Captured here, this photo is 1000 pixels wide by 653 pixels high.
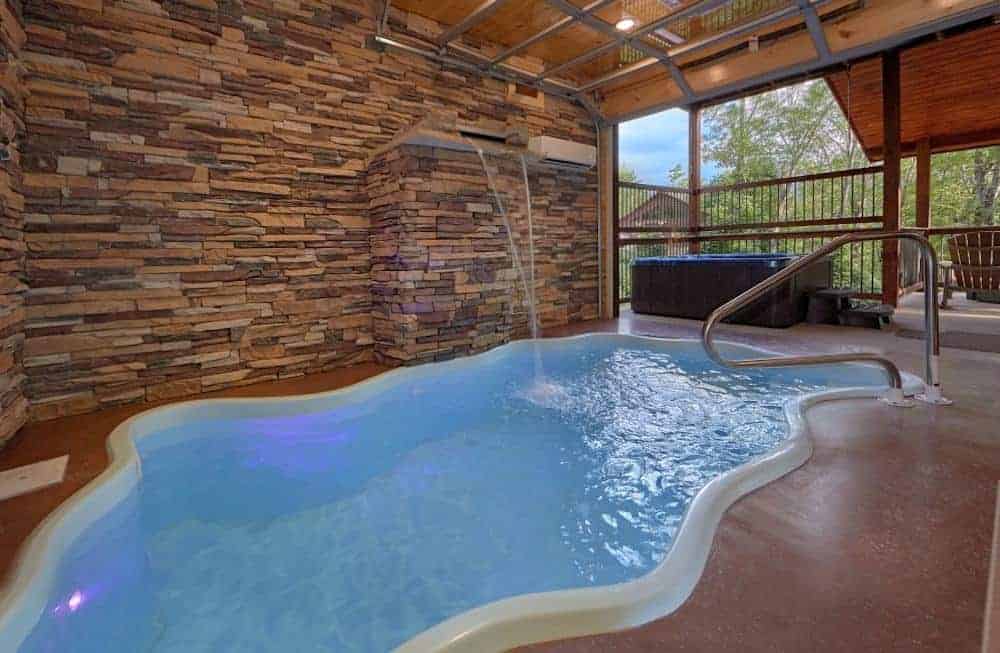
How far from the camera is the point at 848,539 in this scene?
4.45ft

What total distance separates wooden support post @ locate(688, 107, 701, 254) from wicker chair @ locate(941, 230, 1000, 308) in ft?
9.65

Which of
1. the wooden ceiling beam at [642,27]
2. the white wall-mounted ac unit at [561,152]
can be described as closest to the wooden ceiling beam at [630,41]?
the wooden ceiling beam at [642,27]

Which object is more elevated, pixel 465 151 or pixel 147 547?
pixel 465 151

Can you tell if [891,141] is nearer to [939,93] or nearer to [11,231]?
[939,93]

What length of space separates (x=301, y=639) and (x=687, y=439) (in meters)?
1.99

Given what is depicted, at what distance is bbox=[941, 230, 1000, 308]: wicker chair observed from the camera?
500 centimetres

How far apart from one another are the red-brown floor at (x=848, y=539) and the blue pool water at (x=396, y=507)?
1.05ft

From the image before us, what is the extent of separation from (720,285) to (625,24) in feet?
9.41

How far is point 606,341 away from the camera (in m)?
4.52

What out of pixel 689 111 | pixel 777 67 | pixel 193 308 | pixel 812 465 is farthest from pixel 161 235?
pixel 689 111

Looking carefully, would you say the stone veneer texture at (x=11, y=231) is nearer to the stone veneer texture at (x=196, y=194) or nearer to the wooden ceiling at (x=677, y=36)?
the stone veneer texture at (x=196, y=194)

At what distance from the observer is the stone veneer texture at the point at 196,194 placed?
265 cm

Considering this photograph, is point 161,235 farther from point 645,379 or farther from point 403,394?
point 645,379

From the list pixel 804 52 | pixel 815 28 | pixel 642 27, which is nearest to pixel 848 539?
pixel 642 27
